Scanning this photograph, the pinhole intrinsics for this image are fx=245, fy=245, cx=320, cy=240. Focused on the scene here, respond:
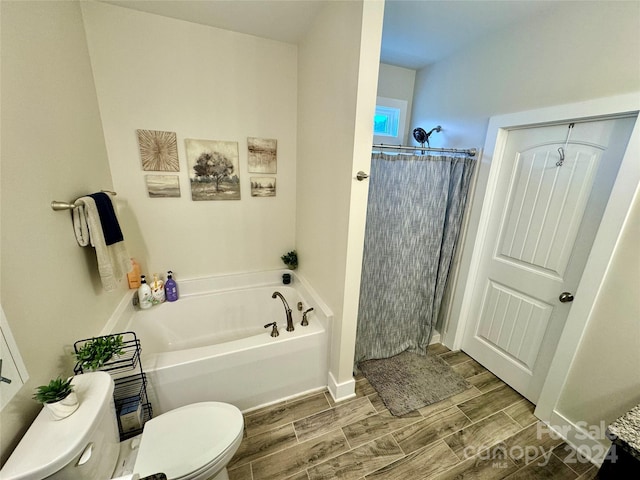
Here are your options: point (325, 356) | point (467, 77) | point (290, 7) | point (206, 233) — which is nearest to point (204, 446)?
point (325, 356)

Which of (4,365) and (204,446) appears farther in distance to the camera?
(204,446)

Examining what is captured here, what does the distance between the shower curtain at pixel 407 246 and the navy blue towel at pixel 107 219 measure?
5.20ft

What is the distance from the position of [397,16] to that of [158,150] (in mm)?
1924

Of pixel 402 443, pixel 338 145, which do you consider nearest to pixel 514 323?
pixel 402 443

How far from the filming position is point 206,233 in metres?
2.17

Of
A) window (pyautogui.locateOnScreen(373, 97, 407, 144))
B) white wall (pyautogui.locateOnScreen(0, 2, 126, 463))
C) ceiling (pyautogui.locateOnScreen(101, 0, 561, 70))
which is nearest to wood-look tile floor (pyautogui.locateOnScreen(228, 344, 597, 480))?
white wall (pyautogui.locateOnScreen(0, 2, 126, 463))

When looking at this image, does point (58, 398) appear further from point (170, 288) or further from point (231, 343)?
point (170, 288)

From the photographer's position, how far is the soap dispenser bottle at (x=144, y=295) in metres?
1.93

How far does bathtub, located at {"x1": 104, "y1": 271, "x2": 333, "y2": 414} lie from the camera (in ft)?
4.84

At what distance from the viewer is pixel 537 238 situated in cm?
165

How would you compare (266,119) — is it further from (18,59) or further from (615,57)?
(615,57)

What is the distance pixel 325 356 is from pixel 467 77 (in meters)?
2.41

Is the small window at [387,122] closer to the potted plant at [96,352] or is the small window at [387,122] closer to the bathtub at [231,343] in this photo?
the bathtub at [231,343]

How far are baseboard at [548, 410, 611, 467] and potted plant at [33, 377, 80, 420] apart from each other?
2507 millimetres
